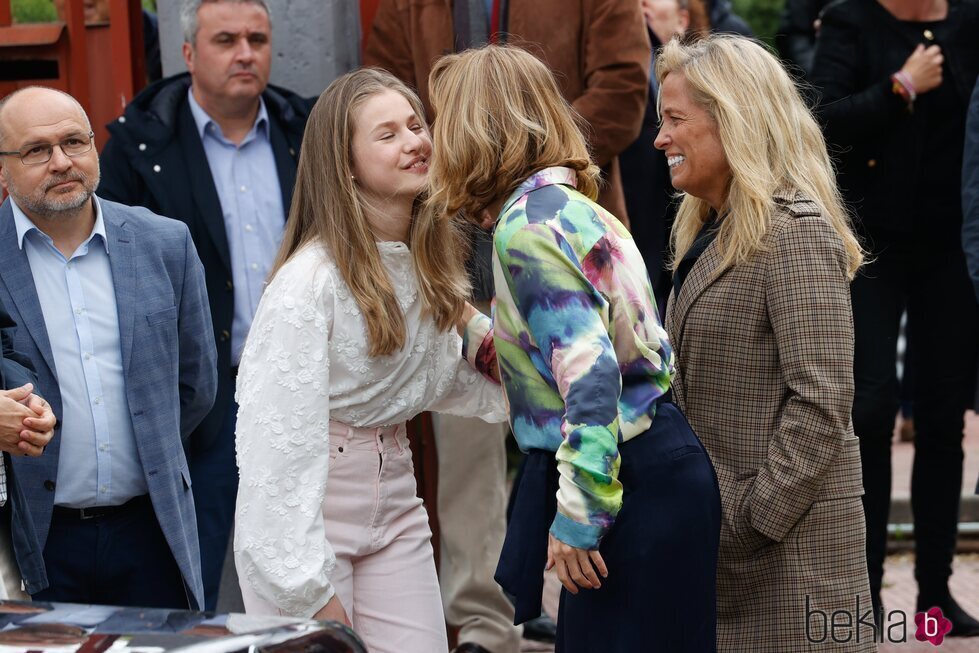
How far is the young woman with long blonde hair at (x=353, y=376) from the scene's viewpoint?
3354mm

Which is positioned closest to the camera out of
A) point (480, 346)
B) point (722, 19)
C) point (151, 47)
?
point (480, 346)

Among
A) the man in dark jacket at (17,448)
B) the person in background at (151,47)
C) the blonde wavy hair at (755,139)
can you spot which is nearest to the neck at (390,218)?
the blonde wavy hair at (755,139)

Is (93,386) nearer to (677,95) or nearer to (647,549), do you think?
(647,549)

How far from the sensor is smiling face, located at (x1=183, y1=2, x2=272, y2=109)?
17.6 ft

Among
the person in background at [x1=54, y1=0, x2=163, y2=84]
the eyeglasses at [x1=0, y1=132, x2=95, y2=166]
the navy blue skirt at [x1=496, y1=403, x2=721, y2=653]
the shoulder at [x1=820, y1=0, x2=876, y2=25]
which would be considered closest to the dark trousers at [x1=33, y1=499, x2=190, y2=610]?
the eyeglasses at [x1=0, y1=132, x2=95, y2=166]

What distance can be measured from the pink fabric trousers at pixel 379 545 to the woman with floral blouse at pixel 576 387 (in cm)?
45

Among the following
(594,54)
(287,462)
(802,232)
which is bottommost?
(287,462)

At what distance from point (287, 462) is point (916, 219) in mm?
2999

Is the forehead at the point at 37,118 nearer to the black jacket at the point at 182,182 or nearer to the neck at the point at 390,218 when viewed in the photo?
the neck at the point at 390,218

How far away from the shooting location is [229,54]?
17.6 feet

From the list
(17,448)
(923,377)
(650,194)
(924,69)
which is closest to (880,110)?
(924,69)

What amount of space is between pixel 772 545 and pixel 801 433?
0.99ft

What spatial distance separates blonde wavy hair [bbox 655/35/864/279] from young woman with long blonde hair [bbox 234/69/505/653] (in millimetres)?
728

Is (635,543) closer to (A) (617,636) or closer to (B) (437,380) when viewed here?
(A) (617,636)
